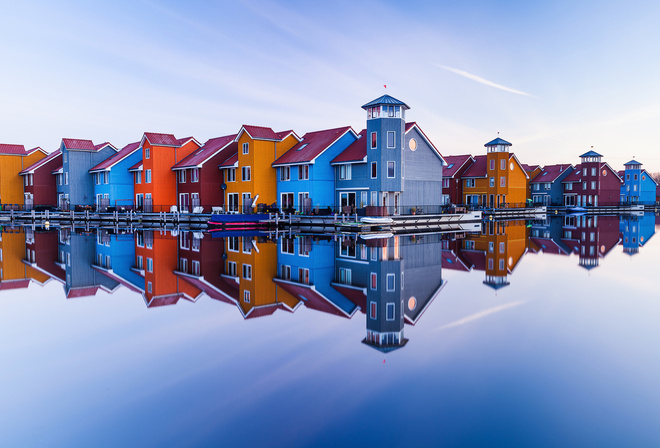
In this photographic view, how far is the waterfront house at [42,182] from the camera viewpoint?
70875mm

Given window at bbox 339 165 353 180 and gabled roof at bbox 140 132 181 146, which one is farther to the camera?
gabled roof at bbox 140 132 181 146

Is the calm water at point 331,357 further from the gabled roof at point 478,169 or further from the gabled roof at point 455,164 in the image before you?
the gabled roof at point 455,164

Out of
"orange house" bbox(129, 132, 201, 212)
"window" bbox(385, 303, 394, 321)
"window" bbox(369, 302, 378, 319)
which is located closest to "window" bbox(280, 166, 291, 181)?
"orange house" bbox(129, 132, 201, 212)

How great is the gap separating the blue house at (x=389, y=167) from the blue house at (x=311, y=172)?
88 cm

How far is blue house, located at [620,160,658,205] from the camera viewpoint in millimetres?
112188

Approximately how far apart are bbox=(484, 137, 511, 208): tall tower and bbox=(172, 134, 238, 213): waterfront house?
3654cm

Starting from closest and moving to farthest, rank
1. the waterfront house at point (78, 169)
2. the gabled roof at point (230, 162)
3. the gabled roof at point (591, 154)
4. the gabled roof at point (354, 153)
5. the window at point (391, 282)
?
the window at point (391, 282)
the gabled roof at point (354, 153)
the gabled roof at point (230, 162)
the waterfront house at point (78, 169)
the gabled roof at point (591, 154)

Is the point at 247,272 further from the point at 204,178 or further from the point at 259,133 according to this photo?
the point at 204,178

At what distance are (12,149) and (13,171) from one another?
3.30 m

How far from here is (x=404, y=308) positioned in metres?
13.8

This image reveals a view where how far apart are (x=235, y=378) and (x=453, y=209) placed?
156 ft

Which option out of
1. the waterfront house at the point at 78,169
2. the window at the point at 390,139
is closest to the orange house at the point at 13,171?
the waterfront house at the point at 78,169

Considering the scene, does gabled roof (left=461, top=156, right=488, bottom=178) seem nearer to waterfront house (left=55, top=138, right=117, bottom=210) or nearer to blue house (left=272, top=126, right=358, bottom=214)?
blue house (left=272, top=126, right=358, bottom=214)

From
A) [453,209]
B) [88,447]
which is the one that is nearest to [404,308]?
[88,447]
